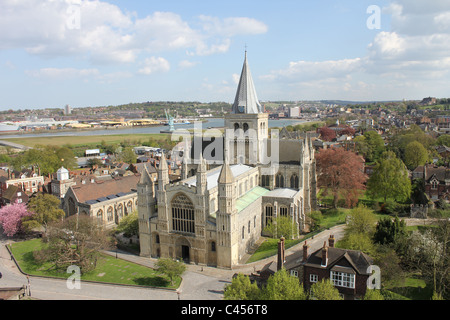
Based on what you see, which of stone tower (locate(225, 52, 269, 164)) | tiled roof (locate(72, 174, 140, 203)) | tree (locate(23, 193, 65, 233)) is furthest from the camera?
tiled roof (locate(72, 174, 140, 203))

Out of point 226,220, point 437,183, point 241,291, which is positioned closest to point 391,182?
point 437,183

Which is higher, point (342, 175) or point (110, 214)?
point (342, 175)

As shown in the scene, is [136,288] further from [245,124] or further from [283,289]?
[245,124]

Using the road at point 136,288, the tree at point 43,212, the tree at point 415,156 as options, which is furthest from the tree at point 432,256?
the tree at point 415,156

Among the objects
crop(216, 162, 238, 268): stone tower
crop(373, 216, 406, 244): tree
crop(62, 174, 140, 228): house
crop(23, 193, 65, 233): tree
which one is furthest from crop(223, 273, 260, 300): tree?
crop(23, 193, 65, 233): tree

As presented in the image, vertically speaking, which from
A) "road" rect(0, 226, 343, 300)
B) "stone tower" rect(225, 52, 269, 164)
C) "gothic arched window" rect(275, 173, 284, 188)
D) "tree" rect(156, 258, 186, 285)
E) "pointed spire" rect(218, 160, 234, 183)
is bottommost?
"road" rect(0, 226, 343, 300)

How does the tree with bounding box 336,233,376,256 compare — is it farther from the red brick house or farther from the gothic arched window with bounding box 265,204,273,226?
the gothic arched window with bounding box 265,204,273,226
